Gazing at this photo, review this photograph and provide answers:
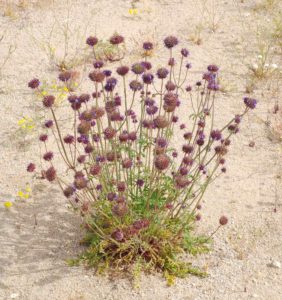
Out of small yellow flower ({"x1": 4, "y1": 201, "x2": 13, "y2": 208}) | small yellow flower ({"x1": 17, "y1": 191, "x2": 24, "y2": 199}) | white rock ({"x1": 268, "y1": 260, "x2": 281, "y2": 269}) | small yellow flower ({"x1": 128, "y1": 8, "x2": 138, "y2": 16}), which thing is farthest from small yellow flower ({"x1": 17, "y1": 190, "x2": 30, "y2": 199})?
small yellow flower ({"x1": 128, "y1": 8, "x2": 138, "y2": 16})

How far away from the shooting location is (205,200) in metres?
4.55

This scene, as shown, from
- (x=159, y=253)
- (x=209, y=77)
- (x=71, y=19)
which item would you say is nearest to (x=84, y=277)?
(x=159, y=253)

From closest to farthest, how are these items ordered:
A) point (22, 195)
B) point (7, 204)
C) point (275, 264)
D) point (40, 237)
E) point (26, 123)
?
point (275, 264) → point (40, 237) → point (7, 204) → point (22, 195) → point (26, 123)

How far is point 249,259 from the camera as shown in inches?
154

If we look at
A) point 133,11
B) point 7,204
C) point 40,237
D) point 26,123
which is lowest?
point 40,237

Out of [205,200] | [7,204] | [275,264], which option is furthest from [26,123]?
[275,264]

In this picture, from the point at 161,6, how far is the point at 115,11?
812 mm

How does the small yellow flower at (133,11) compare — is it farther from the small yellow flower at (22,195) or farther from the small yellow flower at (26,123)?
the small yellow flower at (22,195)

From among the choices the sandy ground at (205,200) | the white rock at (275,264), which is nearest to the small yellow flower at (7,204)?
the sandy ground at (205,200)

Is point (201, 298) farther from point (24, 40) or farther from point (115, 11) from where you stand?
point (115, 11)

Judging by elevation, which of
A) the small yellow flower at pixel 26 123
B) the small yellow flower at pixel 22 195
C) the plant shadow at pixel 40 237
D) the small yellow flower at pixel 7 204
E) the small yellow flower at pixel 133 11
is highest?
the small yellow flower at pixel 133 11

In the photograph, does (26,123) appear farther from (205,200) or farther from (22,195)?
(205,200)

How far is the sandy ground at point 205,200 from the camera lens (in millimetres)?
3645

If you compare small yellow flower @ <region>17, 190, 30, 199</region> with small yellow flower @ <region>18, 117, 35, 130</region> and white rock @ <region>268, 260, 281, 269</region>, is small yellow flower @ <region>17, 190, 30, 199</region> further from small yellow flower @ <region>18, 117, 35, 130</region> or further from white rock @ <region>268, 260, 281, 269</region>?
white rock @ <region>268, 260, 281, 269</region>
